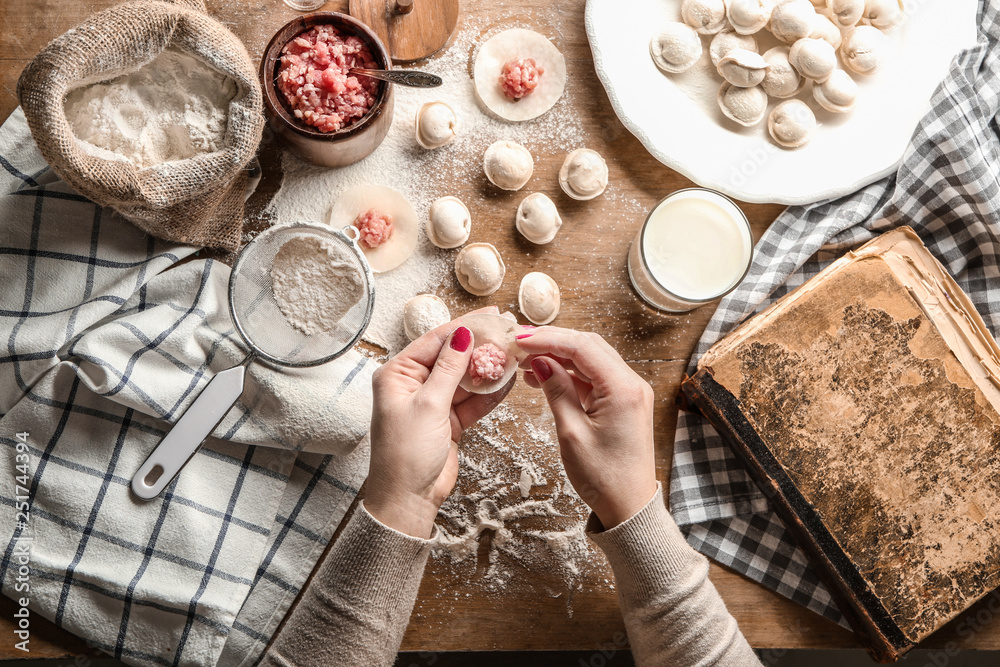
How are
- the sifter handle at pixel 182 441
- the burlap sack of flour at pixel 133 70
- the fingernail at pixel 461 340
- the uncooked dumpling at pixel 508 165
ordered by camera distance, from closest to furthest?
the burlap sack of flour at pixel 133 70 → the fingernail at pixel 461 340 → the sifter handle at pixel 182 441 → the uncooked dumpling at pixel 508 165

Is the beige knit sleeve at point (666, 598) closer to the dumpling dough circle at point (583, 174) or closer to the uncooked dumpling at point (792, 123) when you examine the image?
the dumpling dough circle at point (583, 174)

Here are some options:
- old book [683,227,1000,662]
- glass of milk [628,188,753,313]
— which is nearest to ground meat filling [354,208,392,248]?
glass of milk [628,188,753,313]

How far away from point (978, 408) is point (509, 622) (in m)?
0.97

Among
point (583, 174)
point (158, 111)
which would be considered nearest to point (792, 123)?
point (583, 174)

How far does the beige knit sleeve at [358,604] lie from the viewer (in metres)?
1.01

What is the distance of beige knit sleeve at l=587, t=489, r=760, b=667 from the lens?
106 cm

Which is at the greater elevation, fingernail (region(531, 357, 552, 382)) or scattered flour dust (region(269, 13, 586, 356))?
scattered flour dust (region(269, 13, 586, 356))

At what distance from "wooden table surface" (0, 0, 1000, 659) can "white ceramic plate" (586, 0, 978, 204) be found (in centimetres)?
5

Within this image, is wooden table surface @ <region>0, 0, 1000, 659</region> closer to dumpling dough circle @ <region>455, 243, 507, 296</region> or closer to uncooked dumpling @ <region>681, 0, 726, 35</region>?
dumpling dough circle @ <region>455, 243, 507, 296</region>

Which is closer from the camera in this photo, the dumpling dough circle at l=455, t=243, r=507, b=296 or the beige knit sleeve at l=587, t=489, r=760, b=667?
the beige knit sleeve at l=587, t=489, r=760, b=667

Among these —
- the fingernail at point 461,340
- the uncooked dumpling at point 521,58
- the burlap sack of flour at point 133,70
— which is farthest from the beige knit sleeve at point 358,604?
the uncooked dumpling at point 521,58

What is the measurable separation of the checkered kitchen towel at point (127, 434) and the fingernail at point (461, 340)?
0.26 m

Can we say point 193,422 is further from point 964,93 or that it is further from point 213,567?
point 964,93

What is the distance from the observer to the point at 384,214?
4.14 feet
